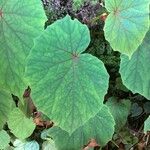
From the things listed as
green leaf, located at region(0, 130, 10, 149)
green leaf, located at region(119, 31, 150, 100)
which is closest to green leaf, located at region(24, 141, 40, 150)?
green leaf, located at region(0, 130, 10, 149)

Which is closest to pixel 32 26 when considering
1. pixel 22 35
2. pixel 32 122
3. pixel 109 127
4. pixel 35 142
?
pixel 22 35

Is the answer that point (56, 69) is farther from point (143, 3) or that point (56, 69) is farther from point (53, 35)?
point (143, 3)

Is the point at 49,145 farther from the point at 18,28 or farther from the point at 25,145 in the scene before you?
the point at 18,28

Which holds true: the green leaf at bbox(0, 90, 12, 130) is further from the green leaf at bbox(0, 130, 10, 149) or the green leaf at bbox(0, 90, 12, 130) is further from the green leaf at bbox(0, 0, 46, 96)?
the green leaf at bbox(0, 130, 10, 149)

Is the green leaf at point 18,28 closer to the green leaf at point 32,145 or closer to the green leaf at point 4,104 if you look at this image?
the green leaf at point 4,104

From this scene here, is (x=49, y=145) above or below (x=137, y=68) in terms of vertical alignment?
below

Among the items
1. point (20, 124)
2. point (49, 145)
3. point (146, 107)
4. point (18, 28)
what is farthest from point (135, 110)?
point (18, 28)
